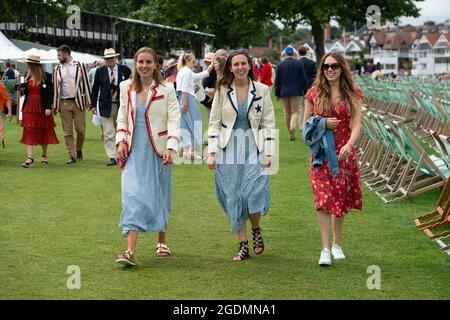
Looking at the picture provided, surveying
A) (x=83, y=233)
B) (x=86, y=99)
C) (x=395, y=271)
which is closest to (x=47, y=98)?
(x=86, y=99)

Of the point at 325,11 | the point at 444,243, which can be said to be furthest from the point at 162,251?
the point at 325,11

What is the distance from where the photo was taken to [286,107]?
21.5 meters

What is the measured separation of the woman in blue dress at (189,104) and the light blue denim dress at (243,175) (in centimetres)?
743

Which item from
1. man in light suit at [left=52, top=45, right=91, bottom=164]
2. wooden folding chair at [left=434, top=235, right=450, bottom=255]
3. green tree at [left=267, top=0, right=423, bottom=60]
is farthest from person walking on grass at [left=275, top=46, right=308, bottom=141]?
green tree at [left=267, top=0, right=423, bottom=60]

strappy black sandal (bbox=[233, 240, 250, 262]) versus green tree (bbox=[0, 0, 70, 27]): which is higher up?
green tree (bbox=[0, 0, 70, 27])

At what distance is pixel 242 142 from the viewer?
8.42 meters

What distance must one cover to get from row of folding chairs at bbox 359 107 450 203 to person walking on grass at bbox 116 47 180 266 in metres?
3.85

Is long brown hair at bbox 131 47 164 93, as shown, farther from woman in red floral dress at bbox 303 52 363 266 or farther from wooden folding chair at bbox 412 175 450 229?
wooden folding chair at bbox 412 175 450 229

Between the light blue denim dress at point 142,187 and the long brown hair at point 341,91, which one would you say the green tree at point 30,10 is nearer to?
the light blue denim dress at point 142,187

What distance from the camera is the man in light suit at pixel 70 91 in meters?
16.1

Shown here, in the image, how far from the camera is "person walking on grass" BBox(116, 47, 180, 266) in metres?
8.19

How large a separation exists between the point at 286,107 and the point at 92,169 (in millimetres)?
6588

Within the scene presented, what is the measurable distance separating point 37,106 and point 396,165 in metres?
6.02

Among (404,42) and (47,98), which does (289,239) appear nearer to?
(47,98)
